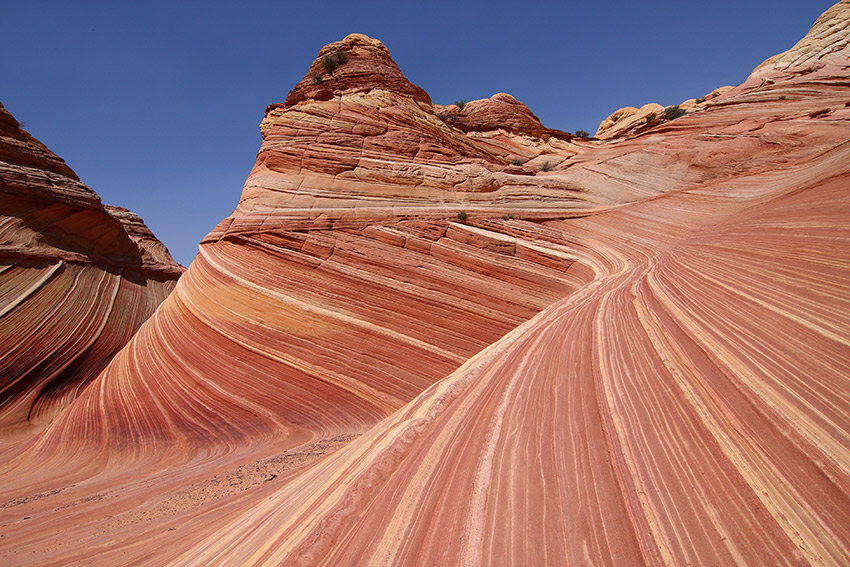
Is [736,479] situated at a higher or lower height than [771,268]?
lower

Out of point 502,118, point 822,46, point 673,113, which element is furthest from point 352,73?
point 822,46

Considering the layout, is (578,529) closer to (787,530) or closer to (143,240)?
(787,530)

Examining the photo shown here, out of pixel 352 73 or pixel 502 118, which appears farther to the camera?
pixel 502 118

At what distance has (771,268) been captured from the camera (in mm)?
3836

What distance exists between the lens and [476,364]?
4.44 m

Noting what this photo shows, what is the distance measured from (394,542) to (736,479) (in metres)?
1.86

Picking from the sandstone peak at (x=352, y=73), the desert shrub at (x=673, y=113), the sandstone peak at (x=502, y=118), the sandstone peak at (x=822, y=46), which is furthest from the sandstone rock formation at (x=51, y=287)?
the sandstone peak at (x=822, y=46)

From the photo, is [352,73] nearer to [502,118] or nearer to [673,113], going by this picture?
[502,118]

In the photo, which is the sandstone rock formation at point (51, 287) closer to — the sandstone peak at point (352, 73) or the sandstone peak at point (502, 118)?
the sandstone peak at point (352, 73)

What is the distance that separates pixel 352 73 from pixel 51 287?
50.2 feet

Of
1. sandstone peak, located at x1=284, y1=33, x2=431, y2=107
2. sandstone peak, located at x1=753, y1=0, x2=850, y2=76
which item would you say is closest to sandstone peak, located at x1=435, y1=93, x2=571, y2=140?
sandstone peak, located at x1=284, y1=33, x2=431, y2=107

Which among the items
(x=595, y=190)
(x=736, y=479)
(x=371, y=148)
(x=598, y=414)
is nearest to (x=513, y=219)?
(x=595, y=190)

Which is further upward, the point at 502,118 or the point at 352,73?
the point at 502,118

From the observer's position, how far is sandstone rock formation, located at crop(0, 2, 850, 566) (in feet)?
6.36
